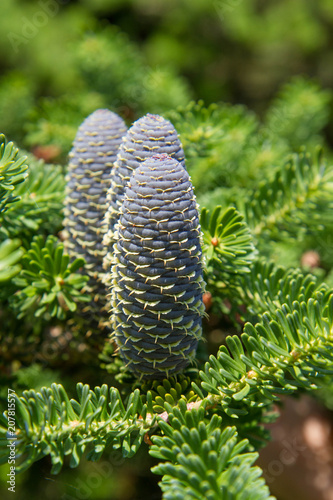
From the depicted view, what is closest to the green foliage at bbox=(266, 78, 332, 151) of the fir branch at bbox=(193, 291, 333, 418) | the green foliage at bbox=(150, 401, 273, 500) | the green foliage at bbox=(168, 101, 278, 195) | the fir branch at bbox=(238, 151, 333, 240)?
the green foliage at bbox=(168, 101, 278, 195)

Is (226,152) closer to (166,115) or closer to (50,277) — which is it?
(166,115)

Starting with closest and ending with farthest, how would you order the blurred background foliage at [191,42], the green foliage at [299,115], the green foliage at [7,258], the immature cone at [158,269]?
the green foliage at [7,258]
the immature cone at [158,269]
the green foliage at [299,115]
the blurred background foliage at [191,42]

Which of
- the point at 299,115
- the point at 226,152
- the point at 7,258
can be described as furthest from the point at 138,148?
the point at 299,115

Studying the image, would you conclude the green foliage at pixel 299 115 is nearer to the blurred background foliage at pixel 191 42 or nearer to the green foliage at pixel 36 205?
the blurred background foliage at pixel 191 42

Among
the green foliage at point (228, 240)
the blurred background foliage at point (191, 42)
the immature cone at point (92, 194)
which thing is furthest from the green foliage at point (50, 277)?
the blurred background foliage at point (191, 42)

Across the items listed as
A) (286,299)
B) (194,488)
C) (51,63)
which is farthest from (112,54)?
(51,63)
